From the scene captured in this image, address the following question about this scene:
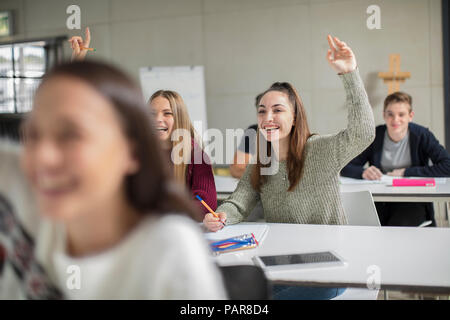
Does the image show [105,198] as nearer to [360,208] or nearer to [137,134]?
→ [137,134]

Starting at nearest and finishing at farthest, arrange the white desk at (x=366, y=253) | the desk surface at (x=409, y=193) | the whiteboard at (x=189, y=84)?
the white desk at (x=366, y=253) < the desk surface at (x=409, y=193) < the whiteboard at (x=189, y=84)

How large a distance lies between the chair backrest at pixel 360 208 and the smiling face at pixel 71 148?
6.04 ft

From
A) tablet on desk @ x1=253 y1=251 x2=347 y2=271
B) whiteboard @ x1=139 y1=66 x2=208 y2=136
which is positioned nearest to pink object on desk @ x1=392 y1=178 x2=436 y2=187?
tablet on desk @ x1=253 y1=251 x2=347 y2=271

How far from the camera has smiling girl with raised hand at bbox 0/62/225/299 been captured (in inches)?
18.0

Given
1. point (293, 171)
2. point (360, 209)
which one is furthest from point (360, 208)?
point (293, 171)

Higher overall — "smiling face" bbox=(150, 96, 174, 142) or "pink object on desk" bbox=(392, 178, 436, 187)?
"smiling face" bbox=(150, 96, 174, 142)

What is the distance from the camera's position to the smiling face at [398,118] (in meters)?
3.38

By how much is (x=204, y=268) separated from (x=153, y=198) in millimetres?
103

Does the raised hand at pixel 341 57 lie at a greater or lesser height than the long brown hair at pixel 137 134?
greater

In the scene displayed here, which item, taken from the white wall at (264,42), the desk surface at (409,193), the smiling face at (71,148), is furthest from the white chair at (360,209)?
the white wall at (264,42)

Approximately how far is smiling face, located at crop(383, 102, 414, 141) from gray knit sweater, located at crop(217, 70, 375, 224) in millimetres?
1612

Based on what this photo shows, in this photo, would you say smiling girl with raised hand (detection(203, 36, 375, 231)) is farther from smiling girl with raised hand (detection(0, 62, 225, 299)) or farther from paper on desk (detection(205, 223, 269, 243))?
smiling girl with raised hand (detection(0, 62, 225, 299))

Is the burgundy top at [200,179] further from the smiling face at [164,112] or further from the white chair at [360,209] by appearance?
the white chair at [360,209]
